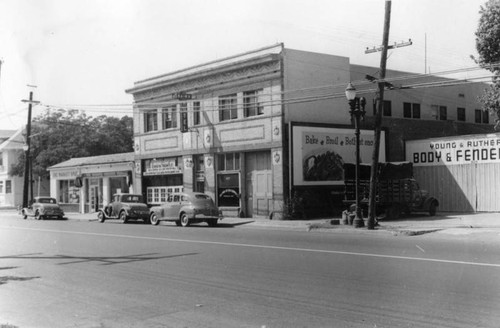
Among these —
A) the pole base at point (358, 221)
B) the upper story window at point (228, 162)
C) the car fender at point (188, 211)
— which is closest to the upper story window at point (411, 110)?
the upper story window at point (228, 162)

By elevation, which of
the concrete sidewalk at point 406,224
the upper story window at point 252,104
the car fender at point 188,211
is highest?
the upper story window at point 252,104

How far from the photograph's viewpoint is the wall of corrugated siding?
25047 mm

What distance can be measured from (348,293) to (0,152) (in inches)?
2569

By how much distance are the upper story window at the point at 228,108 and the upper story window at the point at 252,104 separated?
73 centimetres

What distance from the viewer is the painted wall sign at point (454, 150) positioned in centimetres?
2506

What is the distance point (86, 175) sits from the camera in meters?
40.9

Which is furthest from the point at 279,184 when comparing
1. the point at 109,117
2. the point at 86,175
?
the point at 109,117

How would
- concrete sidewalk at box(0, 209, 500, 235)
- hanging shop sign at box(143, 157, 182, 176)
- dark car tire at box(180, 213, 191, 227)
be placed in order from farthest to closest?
hanging shop sign at box(143, 157, 182, 176)
dark car tire at box(180, 213, 191, 227)
concrete sidewalk at box(0, 209, 500, 235)

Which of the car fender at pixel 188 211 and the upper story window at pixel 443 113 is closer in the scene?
the car fender at pixel 188 211

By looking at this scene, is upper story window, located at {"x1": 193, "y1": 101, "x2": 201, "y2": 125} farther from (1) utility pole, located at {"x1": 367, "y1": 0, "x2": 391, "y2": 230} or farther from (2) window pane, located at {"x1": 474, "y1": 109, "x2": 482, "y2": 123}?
(2) window pane, located at {"x1": 474, "y1": 109, "x2": 482, "y2": 123}

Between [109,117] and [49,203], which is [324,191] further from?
[109,117]

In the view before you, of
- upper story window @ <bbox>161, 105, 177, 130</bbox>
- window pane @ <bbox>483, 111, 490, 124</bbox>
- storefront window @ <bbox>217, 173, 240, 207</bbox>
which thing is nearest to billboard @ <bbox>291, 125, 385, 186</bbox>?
storefront window @ <bbox>217, 173, 240, 207</bbox>

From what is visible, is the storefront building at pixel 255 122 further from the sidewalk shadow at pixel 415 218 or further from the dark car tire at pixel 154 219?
the sidewalk shadow at pixel 415 218

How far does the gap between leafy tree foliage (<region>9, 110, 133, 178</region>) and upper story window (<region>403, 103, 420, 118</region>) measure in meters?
35.2
